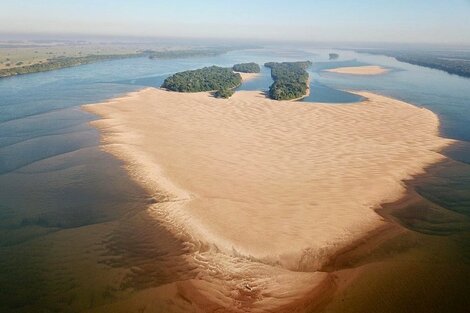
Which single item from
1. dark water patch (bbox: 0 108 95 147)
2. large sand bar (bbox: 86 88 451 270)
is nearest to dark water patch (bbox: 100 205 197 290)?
large sand bar (bbox: 86 88 451 270)

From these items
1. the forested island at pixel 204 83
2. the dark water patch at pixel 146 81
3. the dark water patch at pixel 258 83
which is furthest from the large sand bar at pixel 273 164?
the dark water patch at pixel 146 81

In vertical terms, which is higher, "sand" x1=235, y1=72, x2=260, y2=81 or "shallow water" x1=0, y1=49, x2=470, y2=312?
"sand" x1=235, y1=72, x2=260, y2=81

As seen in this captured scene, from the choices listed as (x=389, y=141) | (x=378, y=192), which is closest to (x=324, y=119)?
(x=389, y=141)

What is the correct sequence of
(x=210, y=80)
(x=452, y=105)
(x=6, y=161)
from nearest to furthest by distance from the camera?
(x=6, y=161), (x=452, y=105), (x=210, y=80)

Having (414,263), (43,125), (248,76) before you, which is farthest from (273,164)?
(248,76)

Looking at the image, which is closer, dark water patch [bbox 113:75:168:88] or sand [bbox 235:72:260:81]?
dark water patch [bbox 113:75:168:88]

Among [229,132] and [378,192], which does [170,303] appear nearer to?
[378,192]

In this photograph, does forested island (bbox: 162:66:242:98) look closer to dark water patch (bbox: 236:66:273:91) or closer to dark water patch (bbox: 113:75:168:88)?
dark water patch (bbox: 236:66:273:91)
